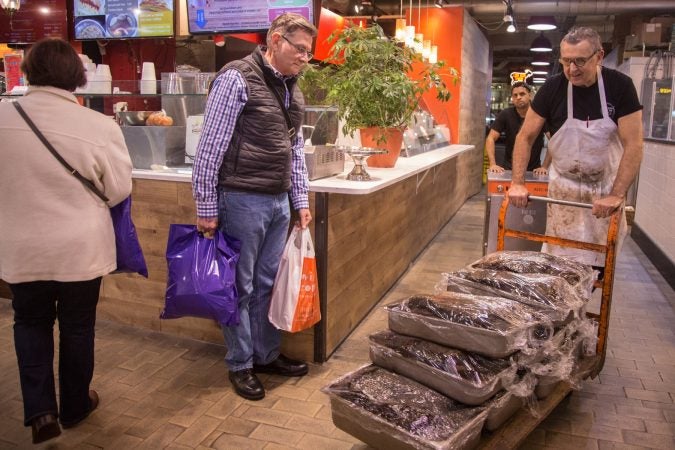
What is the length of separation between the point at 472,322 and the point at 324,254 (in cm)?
125

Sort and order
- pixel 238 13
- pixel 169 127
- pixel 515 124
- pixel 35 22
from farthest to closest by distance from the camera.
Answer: pixel 35 22
pixel 515 124
pixel 238 13
pixel 169 127

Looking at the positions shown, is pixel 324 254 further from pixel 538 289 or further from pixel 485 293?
pixel 538 289

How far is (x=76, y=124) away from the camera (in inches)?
88.7

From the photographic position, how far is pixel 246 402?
2881 millimetres

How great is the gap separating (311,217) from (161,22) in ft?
8.19

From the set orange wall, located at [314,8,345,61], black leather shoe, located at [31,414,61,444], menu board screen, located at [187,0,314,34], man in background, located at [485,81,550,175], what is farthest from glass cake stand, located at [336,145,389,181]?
orange wall, located at [314,8,345,61]

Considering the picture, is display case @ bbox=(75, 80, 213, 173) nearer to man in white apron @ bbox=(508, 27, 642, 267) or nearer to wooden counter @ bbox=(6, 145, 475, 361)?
wooden counter @ bbox=(6, 145, 475, 361)

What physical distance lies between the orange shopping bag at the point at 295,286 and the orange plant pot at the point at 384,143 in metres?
1.37

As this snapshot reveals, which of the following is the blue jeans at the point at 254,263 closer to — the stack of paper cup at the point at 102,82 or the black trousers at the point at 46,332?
the black trousers at the point at 46,332

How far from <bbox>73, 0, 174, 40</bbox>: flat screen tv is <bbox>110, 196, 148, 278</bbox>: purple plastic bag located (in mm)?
2565

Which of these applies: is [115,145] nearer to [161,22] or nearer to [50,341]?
[50,341]

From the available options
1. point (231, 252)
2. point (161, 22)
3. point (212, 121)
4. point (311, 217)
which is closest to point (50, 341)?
point (231, 252)

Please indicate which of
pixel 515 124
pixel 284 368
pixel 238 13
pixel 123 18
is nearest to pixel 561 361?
pixel 284 368

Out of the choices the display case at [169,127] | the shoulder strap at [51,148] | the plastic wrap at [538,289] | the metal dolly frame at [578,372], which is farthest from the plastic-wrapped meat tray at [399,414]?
the display case at [169,127]
